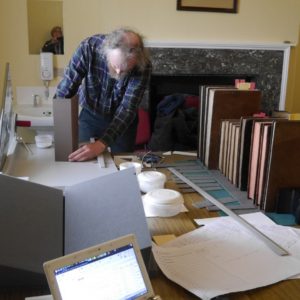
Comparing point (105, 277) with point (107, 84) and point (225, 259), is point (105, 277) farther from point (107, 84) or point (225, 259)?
point (107, 84)

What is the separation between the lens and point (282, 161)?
3.79ft

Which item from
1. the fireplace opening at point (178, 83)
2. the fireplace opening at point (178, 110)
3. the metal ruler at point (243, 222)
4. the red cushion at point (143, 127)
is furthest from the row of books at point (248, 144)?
the fireplace opening at point (178, 83)

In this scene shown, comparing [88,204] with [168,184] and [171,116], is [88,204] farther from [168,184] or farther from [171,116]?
[171,116]

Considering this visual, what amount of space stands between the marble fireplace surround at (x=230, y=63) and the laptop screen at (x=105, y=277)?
103 inches

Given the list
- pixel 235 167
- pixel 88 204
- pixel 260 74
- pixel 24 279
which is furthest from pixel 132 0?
pixel 24 279

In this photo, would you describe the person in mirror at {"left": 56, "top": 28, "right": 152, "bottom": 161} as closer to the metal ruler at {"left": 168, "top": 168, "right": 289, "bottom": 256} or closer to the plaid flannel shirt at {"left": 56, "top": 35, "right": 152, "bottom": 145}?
the plaid flannel shirt at {"left": 56, "top": 35, "right": 152, "bottom": 145}

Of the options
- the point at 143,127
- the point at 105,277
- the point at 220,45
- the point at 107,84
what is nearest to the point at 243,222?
the point at 105,277

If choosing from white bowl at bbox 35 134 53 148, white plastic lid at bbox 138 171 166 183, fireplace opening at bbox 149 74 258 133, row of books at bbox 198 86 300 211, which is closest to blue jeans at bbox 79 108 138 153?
white bowl at bbox 35 134 53 148

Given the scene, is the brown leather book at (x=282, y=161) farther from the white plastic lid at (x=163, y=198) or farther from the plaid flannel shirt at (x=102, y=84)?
the plaid flannel shirt at (x=102, y=84)

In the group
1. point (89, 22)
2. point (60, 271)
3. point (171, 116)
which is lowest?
point (171, 116)

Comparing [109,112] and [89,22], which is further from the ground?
[89,22]

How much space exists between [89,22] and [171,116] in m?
0.94

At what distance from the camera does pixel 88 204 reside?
903mm

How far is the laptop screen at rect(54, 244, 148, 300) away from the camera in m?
0.60
